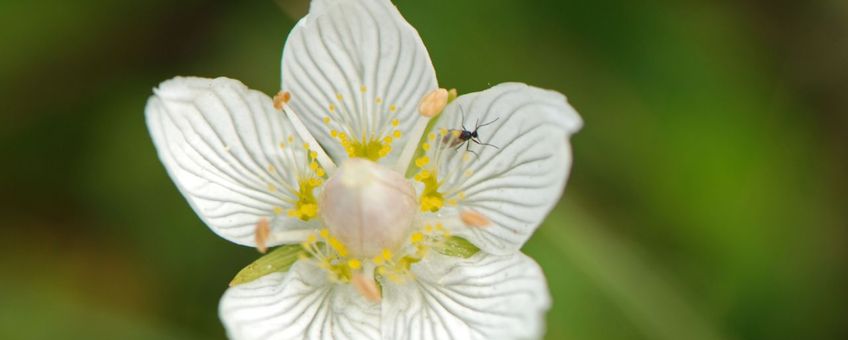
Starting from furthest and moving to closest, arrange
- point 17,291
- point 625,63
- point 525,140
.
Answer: point 625,63 < point 17,291 < point 525,140

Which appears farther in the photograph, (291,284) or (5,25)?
(5,25)

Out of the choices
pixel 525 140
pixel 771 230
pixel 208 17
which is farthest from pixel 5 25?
pixel 771 230

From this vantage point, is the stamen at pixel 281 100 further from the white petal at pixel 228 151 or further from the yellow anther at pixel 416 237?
the yellow anther at pixel 416 237

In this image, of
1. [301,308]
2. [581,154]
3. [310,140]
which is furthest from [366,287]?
[581,154]

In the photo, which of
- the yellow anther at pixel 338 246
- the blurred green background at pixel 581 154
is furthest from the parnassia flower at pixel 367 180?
the blurred green background at pixel 581 154

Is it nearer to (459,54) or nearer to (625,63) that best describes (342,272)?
(459,54)

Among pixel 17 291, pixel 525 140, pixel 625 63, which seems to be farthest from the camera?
pixel 625 63
